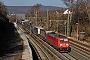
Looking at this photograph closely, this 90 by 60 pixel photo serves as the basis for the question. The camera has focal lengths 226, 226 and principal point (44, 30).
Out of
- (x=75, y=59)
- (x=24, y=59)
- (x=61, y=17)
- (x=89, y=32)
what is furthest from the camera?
(x=61, y=17)

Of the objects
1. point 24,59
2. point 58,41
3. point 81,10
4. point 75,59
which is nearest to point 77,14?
point 81,10

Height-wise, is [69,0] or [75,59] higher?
[69,0]

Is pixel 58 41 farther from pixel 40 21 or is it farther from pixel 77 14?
pixel 40 21

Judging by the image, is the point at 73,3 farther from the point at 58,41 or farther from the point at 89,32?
the point at 58,41

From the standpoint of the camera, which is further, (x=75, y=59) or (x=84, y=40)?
(x=84, y=40)

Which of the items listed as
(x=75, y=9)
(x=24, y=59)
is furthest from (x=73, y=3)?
(x=24, y=59)

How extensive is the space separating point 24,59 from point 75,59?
713cm

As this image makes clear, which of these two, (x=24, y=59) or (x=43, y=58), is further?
(x=43, y=58)

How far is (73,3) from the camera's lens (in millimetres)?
70750

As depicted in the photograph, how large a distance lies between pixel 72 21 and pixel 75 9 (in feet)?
18.6

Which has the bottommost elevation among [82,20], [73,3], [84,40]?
[84,40]

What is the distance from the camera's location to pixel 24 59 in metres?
24.1

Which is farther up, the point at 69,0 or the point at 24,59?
the point at 69,0

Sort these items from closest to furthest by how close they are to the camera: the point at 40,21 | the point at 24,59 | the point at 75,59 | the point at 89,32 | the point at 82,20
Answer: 1. the point at 24,59
2. the point at 75,59
3. the point at 89,32
4. the point at 82,20
5. the point at 40,21
